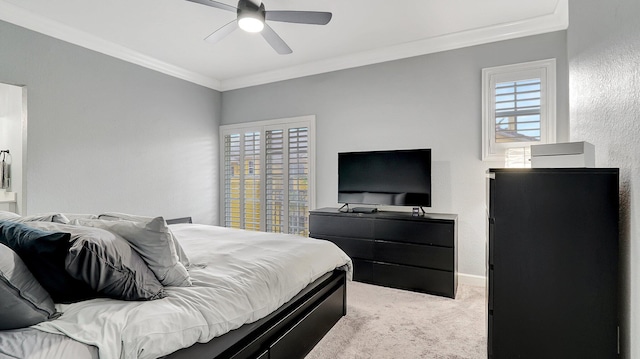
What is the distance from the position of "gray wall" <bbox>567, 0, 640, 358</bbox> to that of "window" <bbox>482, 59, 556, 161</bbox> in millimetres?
1477

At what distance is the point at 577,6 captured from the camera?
2.02 m

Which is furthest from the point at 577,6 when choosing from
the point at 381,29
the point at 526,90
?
the point at 381,29

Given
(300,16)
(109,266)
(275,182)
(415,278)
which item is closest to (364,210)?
(415,278)

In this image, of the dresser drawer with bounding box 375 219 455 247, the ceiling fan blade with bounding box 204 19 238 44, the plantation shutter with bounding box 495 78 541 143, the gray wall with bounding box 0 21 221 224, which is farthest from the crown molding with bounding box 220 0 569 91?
the dresser drawer with bounding box 375 219 455 247

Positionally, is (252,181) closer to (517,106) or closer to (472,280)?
(472,280)

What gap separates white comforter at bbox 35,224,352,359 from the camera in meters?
1.04

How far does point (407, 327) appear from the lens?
2.42m

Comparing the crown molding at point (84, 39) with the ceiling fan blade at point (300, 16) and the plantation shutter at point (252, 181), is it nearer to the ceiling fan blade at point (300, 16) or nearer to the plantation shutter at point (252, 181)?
the plantation shutter at point (252, 181)

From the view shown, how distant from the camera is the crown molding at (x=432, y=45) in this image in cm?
300

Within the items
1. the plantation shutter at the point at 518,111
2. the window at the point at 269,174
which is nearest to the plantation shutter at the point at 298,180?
the window at the point at 269,174

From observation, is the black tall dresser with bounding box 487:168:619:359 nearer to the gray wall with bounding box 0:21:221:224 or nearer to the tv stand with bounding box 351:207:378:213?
the tv stand with bounding box 351:207:378:213

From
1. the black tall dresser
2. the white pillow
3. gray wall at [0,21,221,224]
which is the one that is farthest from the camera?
gray wall at [0,21,221,224]

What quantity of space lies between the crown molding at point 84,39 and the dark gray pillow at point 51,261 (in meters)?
2.87

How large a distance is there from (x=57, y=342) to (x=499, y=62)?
13.2 feet
